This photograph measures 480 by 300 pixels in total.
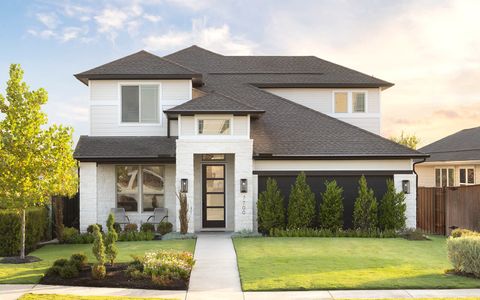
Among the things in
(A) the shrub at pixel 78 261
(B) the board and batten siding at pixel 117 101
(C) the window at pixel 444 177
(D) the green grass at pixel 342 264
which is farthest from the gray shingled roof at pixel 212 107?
(C) the window at pixel 444 177

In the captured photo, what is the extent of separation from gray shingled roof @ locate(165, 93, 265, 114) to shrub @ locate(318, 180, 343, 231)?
3648mm

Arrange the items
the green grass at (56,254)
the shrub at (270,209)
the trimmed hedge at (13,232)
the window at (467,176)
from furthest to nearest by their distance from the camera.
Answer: the window at (467,176) < the shrub at (270,209) < the trimmed hedge at (13,232) < the green grass at (56,254)

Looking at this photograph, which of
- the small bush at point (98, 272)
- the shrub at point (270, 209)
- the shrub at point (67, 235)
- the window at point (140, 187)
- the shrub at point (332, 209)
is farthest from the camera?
the window at point (140, 187)

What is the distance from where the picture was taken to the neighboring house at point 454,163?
1208 inches

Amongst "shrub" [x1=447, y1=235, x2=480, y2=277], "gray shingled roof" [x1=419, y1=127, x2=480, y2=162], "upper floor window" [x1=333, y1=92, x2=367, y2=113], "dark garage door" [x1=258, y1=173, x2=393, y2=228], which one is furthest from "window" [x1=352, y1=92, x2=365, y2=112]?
"shrub" [x1=447, y1=235, x2=480, y2=277]

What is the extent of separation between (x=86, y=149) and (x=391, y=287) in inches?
514

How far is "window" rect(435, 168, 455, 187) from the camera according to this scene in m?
32.8

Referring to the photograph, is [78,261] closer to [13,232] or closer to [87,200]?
[13,232]

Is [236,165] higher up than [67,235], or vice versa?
[236,165]

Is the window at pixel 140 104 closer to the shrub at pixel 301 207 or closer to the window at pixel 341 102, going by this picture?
the shrub at pixel 301 207

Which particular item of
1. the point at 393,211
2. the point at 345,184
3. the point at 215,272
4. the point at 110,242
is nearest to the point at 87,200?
the point at 110,242

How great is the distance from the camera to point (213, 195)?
2178cm

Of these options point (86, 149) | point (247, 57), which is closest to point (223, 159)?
point (86, 149)

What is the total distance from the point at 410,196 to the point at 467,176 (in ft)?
36.7
